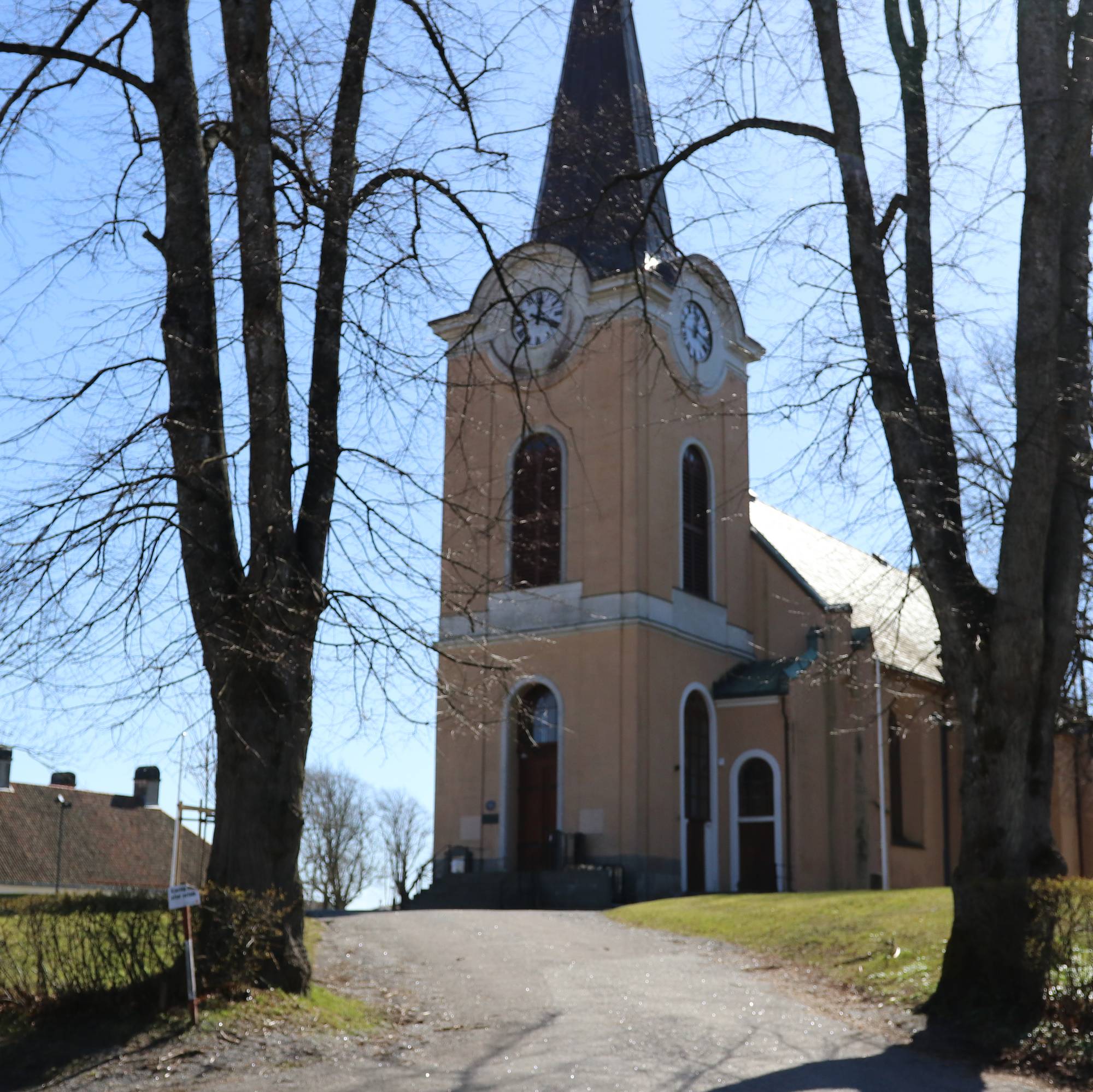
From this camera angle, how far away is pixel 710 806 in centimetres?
3259

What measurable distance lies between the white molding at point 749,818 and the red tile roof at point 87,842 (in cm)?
1949

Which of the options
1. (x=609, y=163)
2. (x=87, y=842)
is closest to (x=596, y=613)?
(x=609, y=163)

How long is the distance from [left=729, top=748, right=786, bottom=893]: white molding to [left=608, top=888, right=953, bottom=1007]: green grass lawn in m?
7.34

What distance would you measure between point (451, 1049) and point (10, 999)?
3246 millimetres

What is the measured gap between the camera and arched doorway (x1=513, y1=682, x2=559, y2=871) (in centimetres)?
3183

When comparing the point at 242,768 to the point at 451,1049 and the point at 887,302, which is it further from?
the point at 887,302

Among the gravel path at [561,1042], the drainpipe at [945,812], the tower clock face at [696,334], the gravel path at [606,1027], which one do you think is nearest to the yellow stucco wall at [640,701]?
the tower clock face at [696,334]

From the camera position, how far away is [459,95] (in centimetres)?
1312

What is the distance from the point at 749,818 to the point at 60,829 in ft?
85.3

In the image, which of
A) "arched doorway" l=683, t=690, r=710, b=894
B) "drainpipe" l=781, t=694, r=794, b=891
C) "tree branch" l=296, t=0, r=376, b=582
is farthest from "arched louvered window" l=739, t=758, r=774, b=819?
"tree branch" l=296, t=0, r=376, b=582

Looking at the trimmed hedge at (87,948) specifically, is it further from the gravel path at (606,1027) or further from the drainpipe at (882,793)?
the drainpipe at (882,793)

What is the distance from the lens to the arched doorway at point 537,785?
31.8 metres

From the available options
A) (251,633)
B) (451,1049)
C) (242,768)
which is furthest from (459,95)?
(451,1049)

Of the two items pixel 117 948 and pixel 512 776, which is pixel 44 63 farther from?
pixel 512 776
